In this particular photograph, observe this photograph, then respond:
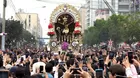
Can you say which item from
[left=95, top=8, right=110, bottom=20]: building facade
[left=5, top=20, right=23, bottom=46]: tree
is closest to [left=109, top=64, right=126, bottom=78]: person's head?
[left=5, top=20, right=23, bottom=46]: tree

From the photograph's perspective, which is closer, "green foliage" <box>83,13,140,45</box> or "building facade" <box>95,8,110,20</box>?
"green foliage" <box>83,13,140,45</box>

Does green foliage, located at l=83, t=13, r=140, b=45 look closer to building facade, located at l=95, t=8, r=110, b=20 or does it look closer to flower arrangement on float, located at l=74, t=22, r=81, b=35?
flower arrangement on float, located at l=74, t=22, r=81, b=35

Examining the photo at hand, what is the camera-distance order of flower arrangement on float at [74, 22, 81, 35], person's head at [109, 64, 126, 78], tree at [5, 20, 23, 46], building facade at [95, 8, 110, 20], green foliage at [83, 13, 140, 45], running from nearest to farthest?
person's head at [109, 64, 126, 78] < flower arrangement on float at [74, 22, 81, 35] < green foliage at [83, 13, 140, 45] < tree at [5, 20, 23, 46] < building facade at [95, 8, 110, 20]

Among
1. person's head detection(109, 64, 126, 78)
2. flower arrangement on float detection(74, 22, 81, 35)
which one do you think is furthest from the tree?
person's head detection(109, 64, 126, 78)

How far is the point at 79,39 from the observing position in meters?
41.7

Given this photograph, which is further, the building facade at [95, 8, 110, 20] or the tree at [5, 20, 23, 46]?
the building facade at [95, 8, 110, 20]

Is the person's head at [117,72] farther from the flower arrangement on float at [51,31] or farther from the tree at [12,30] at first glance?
the tree at [12,30]

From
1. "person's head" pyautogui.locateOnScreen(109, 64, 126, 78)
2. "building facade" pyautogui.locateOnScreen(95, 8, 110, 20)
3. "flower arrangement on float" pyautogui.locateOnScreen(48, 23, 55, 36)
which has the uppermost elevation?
"building facade" pyautogui.locateOnScreen(95, 8, 110, 20)

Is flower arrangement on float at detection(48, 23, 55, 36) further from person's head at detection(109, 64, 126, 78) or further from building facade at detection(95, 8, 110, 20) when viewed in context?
building facade at detection(95, 8, 110, 20)

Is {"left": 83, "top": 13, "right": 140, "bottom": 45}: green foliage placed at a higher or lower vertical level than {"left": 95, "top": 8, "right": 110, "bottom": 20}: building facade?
lower

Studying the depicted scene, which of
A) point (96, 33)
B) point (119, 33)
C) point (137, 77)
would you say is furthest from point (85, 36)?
point (137, 77)

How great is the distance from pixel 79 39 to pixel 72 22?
279 centimetres

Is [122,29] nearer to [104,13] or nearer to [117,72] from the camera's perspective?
[104,13]

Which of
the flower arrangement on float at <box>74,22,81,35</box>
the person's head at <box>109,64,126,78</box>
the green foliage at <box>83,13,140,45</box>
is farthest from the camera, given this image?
the green foliage at <box>83,13,140,45</box>
